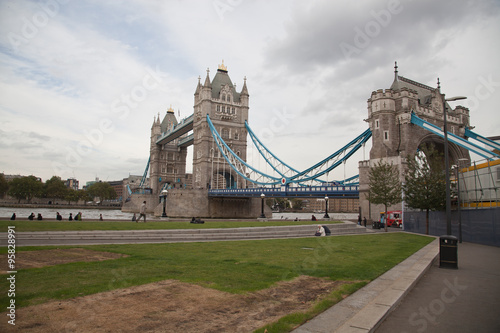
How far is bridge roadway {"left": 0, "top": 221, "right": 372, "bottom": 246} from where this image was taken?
1185 cm

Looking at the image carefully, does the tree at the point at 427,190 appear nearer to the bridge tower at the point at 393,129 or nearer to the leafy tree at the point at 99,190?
the bridge tower at the point at 393,129

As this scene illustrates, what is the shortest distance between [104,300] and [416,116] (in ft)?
114

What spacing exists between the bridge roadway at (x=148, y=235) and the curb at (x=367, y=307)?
8.66m

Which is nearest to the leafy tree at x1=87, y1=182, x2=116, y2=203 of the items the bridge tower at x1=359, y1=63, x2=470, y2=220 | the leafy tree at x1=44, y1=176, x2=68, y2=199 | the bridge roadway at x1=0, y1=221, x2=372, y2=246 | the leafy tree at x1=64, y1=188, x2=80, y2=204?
the leafy tree at x1=64, y1=188, x2=80, y2=204

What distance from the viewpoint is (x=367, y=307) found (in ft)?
15.6

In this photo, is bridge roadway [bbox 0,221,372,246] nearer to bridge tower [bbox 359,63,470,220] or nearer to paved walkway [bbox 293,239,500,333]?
paved walkway [bbox 293,239,500,333]

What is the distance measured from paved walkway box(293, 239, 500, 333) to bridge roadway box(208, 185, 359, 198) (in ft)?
89.7

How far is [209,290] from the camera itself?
546 centimetres

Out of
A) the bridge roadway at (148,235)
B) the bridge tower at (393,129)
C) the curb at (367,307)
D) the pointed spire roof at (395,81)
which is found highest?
the pointed spire roof at (395,81)

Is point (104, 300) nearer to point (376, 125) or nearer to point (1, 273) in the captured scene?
point (1, 273)

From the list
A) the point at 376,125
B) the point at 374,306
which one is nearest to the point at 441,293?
the point at 374,306

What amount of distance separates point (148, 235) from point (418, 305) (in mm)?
11053

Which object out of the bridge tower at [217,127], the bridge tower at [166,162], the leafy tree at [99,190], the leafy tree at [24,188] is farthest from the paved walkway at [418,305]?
the leafy tree at [99,190]

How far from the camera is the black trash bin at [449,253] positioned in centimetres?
878
